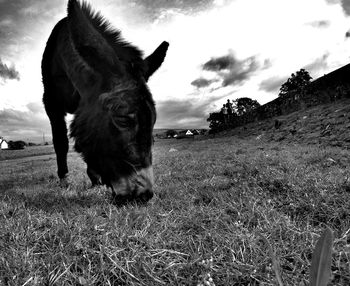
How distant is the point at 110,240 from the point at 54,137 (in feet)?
13.0

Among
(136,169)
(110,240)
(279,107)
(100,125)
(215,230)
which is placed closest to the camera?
(110,240)

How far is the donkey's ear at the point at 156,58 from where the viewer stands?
3980 mm

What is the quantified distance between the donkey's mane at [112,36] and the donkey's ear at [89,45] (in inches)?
17.8

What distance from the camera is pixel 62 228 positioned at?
213 centimetres

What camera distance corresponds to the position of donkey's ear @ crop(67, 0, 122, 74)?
10.8 feet

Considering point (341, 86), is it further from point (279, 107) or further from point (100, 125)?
point (100, 125)

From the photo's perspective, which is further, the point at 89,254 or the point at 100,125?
the point at 100,125

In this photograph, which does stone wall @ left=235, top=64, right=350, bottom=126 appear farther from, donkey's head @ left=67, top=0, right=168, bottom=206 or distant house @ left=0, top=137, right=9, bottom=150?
distant house @ left=0, top=137, right=9, bottom=150

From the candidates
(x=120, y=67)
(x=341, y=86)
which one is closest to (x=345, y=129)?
(x=341, y=86)

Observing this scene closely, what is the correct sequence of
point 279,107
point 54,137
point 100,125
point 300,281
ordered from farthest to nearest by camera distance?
point 279,107 < point 54,137 < point 100,125 < point 300,281

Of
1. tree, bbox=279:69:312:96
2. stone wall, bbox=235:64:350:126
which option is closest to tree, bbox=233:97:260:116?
tree, bbox=279:69:312:96

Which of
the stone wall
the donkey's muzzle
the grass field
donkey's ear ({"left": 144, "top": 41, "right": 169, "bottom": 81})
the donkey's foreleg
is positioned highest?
the stone wall

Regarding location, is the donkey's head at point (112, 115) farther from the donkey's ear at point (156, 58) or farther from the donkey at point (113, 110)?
the donkey's ear at point (156, 58)

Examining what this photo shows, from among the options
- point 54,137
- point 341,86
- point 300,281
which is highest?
point 341,86
